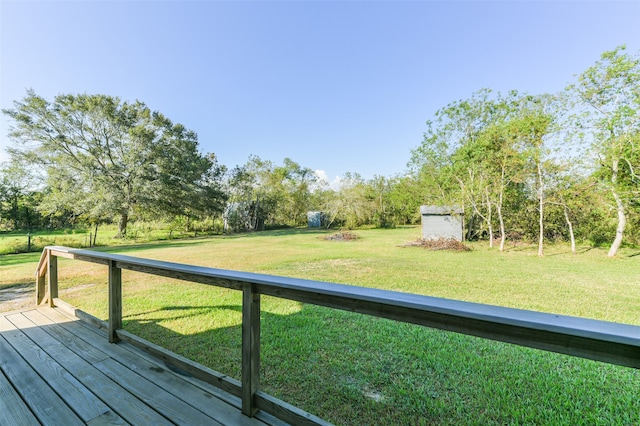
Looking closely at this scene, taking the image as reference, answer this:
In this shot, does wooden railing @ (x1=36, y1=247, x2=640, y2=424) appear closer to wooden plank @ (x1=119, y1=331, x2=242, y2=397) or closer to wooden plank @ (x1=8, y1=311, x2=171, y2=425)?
wooden plank @ (x1=119, y1=331, x2=242, y2=397)

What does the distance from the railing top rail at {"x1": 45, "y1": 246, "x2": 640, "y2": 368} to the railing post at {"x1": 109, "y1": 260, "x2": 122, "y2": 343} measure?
65.0 inches

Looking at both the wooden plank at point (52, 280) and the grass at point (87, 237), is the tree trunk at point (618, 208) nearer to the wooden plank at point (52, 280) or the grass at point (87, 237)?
the wooden plank at point (52, 280)

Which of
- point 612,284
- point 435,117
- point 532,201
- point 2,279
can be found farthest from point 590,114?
point 2,279

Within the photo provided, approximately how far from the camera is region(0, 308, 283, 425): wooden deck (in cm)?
152

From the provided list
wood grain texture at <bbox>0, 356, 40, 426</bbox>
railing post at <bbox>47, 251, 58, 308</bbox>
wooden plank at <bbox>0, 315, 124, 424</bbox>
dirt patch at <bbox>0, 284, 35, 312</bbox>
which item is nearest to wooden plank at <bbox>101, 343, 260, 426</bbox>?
wooden plank at <bbox>0, 315, 124, 424</bbox>

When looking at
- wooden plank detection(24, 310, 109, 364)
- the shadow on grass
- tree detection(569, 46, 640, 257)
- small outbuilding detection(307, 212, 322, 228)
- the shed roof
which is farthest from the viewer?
small outbuilding detection(307, 212, 322, 228)

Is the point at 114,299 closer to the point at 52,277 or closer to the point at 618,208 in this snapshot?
the point at 52,277

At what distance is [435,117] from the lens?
1691cm

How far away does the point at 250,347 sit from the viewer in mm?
1545

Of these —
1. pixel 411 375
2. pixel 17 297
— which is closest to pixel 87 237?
pixel 17 297

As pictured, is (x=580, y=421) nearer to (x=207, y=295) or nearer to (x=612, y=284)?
(x=207, y=295)

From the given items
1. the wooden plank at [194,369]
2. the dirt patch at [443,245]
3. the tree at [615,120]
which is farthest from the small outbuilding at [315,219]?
the wooden plank at [194,369]

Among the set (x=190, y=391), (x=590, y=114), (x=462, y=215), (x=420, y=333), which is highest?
(x=590, y=114)

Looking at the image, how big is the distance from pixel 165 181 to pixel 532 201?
19576 millimetres
